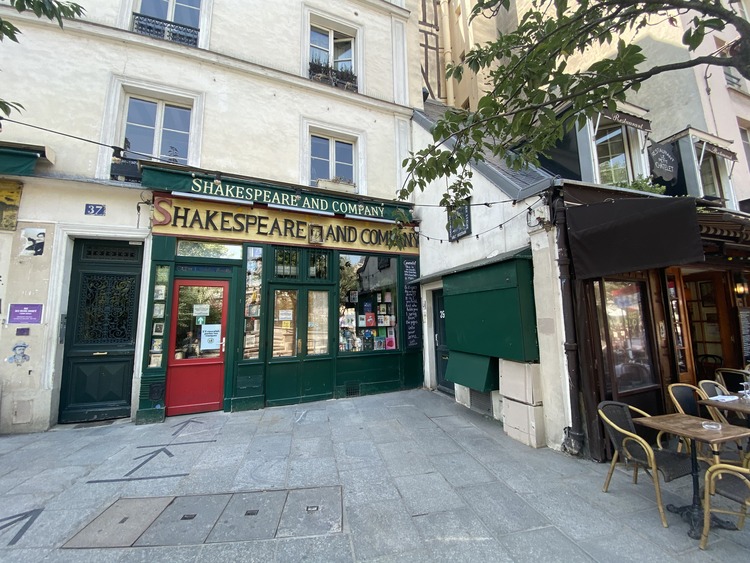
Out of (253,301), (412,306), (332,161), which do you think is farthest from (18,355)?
(412,306)

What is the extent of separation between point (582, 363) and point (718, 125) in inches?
336

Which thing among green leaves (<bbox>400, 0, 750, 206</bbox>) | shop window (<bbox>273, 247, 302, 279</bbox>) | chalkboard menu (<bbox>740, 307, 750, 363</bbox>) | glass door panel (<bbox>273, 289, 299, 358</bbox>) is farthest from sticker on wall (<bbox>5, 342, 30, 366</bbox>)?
chalkboard menu (<bbox>740, 307, 750, 363</bbox>)

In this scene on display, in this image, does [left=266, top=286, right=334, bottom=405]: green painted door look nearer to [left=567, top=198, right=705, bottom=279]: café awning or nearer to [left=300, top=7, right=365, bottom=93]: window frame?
[left=567, top=198, right=705, bottom=279]: café awning

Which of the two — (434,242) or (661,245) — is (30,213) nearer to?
(434,242)

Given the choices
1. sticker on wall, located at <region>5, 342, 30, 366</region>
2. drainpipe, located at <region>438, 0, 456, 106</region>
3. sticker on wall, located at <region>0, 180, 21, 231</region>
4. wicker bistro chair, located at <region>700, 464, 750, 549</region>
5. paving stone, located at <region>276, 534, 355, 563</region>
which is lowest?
paving stone, located at <region>276, 534, 355, 563</region>

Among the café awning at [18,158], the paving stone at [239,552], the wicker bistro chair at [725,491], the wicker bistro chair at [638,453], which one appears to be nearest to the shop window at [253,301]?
the café awning at [18,158]

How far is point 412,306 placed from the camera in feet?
27.1

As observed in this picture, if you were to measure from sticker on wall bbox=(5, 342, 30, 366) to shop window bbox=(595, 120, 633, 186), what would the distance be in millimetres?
10960

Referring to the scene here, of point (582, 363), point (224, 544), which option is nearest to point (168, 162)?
point (224, 544)

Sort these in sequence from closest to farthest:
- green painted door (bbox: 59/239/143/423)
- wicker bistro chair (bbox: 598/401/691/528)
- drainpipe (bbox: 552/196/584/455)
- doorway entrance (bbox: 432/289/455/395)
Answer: wicker bistro chair (bbox: 598/401/691/528) < drainpipe (bbox: 552/196/584/455) < green painted door (bbox: 59/239/143/423) < doorway entrance (bbox: 432/289/455/395)

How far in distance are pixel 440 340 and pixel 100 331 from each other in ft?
23.2

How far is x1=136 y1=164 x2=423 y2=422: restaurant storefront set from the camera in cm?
623

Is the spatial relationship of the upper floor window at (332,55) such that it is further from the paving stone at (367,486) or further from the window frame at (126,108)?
the paving stone at (367,486)

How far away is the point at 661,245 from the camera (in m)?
3.64
